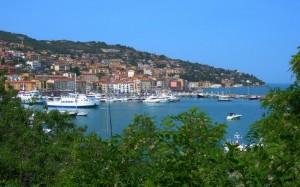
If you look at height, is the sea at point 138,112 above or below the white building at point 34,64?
below

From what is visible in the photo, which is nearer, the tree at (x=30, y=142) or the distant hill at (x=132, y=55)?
the tree at (x=30, y=142)

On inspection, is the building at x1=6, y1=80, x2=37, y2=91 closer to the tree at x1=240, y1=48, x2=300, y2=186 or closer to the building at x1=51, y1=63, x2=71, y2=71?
the building at x1=51, y1=63, x2=71, y2=71

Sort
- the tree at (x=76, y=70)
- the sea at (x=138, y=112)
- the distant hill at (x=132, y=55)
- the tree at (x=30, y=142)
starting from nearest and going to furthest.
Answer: the tree at (x=30, y=142) < the sea at (x=138, y=112) < the tree at (x=76, y=70) < the distant hill at (x=132, y=55)

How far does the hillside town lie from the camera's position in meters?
67.6

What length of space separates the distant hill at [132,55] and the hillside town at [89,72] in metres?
0.54

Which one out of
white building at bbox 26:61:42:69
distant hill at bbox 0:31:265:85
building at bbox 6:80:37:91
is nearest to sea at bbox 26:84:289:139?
building at bbox 6:80:37:91

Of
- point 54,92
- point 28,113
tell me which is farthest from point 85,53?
point 28,113

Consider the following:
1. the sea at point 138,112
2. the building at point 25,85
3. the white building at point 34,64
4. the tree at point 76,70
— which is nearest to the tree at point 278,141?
the sea at point 138,112

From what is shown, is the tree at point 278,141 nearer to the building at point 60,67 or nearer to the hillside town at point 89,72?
the hillside town at point 89,72

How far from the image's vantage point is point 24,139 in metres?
6.84

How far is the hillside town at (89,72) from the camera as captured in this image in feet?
222

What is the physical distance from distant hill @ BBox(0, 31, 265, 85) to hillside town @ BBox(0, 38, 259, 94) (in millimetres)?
544

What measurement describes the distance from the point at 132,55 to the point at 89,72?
109 ft

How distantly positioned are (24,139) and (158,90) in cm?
7275
